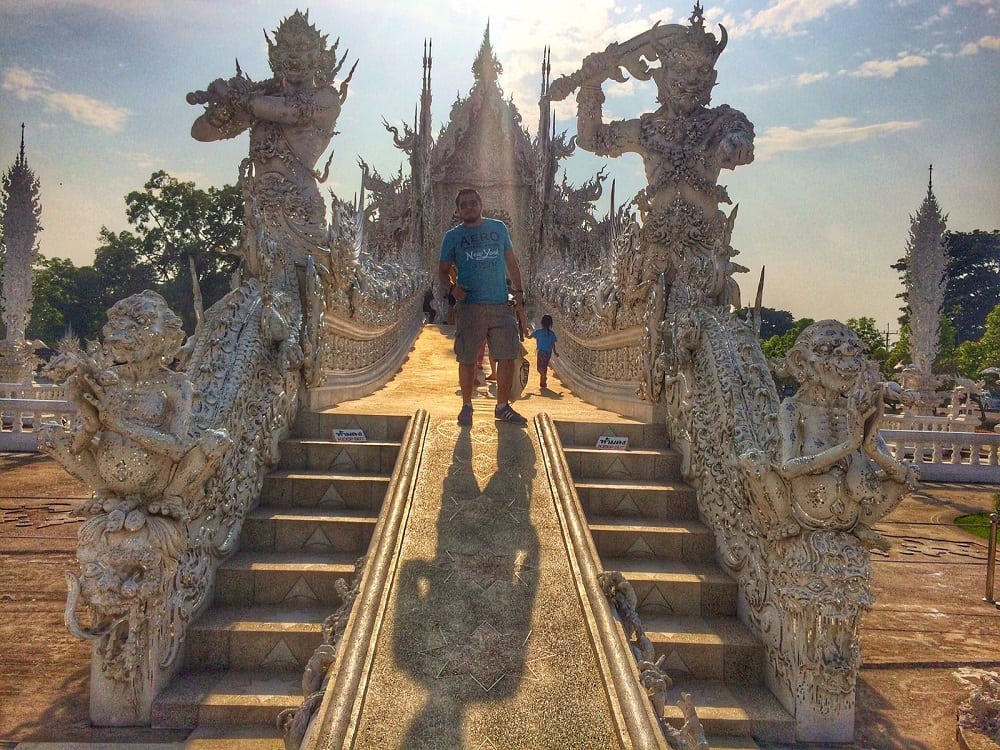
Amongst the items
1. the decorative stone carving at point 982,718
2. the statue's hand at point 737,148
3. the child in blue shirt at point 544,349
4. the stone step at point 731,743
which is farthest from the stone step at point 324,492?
the child in blue shirt at point 544,349

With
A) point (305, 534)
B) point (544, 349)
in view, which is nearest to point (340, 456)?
point (305, 534)

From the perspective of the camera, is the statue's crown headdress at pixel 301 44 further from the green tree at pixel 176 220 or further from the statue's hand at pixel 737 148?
the green tree at pixel 176 220

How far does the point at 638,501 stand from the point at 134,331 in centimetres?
298

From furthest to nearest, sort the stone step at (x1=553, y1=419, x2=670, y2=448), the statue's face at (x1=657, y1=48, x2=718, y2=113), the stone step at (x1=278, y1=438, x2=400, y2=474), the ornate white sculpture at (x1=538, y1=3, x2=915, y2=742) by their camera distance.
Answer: the statue's face at (x1=657, y1=48, x2=718, y2=113) → the stone step at (x1=553, y1=419, x2=670, y2=448) → the stone step at (x1=278, y1=438, x2=400, y2=474) → the ornate white sculpture at (x1=538, y1=3, x2=915, y2=742)

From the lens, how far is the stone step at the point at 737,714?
314 cm

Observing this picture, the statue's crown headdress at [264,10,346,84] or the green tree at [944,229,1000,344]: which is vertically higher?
the green tree at [944,229,1000,344]

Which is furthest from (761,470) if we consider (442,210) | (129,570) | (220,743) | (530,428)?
(442,210)

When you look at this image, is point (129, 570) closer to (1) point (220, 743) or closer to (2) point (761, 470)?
(1) point (220, 743)

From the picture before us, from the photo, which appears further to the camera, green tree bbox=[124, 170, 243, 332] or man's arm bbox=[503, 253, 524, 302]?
green tree bbox=[124, 170, 243, 332]

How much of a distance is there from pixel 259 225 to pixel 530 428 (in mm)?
2454

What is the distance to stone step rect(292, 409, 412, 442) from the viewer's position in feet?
16.4

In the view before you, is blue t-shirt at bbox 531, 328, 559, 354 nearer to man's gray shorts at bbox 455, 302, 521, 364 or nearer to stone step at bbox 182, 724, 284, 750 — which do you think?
man's gray shorts at bbox 455, 302, 521, 364

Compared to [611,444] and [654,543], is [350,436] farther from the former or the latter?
[654,543]

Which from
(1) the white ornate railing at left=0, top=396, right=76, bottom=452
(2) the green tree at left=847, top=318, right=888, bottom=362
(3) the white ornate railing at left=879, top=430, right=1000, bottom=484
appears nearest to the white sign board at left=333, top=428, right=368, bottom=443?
(1) the white ornate railing at left=0, top=396, right=76, bottom=452
